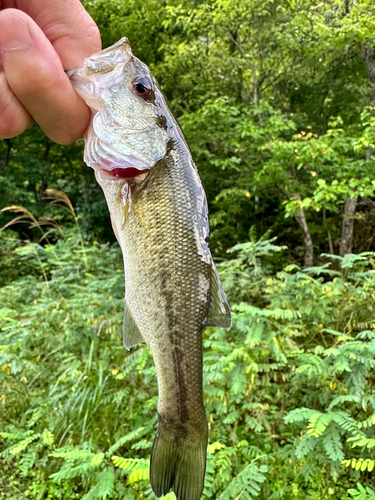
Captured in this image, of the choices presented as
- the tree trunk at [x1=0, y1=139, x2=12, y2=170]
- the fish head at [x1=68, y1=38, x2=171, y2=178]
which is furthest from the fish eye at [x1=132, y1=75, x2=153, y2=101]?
the tree trunk at [x1=0, y1=139, x2=12, y2=170]

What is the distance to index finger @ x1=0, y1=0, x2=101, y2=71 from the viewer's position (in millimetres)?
1250

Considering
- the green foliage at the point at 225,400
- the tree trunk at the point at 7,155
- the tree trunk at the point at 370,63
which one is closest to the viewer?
the green foliage at the point at 225,400

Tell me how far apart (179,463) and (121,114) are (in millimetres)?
1133

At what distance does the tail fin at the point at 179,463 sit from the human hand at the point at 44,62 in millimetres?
1069

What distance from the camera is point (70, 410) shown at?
3275 mm

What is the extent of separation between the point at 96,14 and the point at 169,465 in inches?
361

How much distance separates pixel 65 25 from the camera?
1270 mm

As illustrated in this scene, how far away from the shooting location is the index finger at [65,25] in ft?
4.10

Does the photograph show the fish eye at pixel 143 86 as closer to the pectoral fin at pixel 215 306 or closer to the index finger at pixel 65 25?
the index finger at pixel 65 25

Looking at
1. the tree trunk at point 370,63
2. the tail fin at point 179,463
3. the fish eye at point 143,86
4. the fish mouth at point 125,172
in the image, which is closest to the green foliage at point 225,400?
the tail fin at point 179,463

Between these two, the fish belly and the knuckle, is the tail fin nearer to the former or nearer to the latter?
the fish belly

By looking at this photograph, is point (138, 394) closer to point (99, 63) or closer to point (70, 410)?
point (70, 410)

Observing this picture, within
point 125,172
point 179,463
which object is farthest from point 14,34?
point 179,463

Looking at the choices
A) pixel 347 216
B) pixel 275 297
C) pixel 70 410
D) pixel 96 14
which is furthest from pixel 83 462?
pixel 96 14
